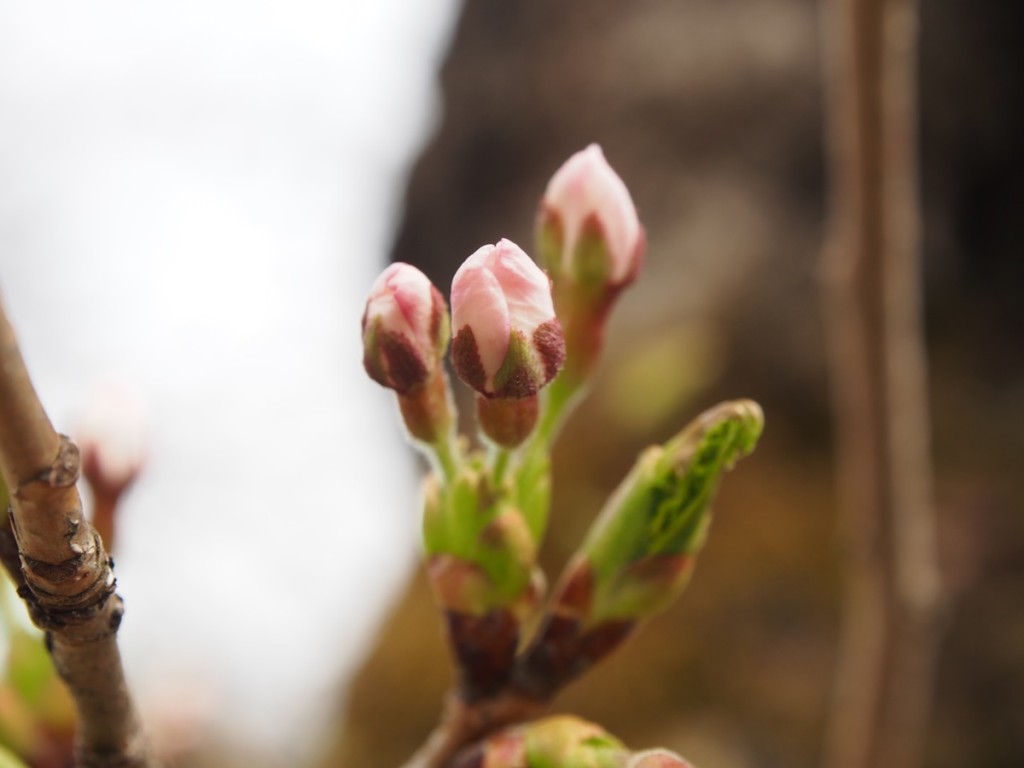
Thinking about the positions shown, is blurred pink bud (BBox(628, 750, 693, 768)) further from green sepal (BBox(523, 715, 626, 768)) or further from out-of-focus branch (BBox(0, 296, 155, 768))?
out-of-focus branch (BBox(0, 296, 155, 768))

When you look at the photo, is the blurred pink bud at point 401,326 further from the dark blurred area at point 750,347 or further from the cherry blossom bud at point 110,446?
the dark blurred area at point 750,347

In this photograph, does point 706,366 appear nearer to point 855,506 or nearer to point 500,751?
point 855,506

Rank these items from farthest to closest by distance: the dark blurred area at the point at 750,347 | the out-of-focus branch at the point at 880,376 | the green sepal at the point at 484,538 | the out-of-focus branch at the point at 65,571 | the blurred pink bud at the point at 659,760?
the dark blurred area at the point at 750,347 < the out-of-focus branch at the point at 880,376 < the green sepal at the point at 484,538 < the blurred pink bud at the point at 659,760 < the out-of-focus branch at the point at 65,571

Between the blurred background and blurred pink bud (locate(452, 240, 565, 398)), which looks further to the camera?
the blurred background

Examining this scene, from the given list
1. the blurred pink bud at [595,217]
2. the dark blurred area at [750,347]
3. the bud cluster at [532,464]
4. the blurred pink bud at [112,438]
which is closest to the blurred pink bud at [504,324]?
the bud cluster at [532,464]

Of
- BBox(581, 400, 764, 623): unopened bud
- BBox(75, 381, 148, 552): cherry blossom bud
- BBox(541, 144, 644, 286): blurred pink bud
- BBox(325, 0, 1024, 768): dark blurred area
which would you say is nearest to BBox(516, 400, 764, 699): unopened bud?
BBox(581, 400, 764, 623): unopened bud
